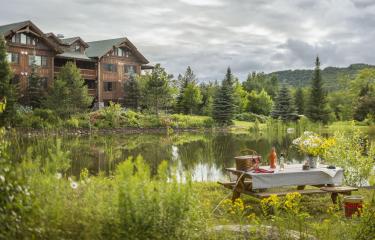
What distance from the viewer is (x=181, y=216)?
12.2 feet

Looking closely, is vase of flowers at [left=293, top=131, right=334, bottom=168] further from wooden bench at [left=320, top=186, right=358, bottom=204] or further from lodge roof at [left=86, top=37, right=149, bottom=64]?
lodge roof at [left=86, top=37, right=149, bottom=64]

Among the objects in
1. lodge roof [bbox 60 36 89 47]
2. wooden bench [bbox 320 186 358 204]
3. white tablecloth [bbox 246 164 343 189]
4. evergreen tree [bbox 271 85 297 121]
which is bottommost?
wooden bench [bbox 320 186 358 204]

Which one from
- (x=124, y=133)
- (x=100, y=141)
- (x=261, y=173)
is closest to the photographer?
(x=261, y=173)

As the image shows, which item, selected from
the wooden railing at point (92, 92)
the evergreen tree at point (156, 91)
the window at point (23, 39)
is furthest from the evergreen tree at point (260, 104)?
the window at point (23, 39)

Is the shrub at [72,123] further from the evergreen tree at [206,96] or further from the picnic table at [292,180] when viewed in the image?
the picnic table at [292,180]

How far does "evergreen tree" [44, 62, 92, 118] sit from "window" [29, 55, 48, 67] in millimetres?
2351

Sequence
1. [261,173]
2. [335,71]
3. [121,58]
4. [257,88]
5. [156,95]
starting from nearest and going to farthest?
[261,173] < [156,95] < [121,58] < [257,88] < [335,71]

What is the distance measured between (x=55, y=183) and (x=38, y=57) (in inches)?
1395

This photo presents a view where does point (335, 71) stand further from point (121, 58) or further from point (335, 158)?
point (335, 158)

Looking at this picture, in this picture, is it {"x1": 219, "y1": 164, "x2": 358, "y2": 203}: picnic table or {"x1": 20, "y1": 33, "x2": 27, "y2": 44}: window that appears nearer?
{"x1": 219, "y1": 164, "x2": 358, "y2": 203}: picnic table

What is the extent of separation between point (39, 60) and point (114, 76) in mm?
8146

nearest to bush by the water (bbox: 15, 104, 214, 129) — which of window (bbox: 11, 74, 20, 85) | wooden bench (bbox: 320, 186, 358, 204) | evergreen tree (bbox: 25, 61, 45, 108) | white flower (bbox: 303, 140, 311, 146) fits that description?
evergreen tree (bbox: 25, 61, 45, 108)

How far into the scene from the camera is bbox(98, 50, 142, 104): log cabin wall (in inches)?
1678

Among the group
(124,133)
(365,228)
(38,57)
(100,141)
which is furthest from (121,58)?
(365,228)
